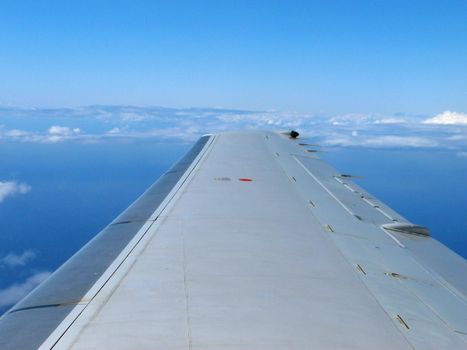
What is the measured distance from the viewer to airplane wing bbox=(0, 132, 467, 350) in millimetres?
3611

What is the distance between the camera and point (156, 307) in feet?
13.1

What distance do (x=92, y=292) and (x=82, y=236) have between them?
19961cm

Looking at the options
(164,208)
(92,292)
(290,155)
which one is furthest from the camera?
(290,155)

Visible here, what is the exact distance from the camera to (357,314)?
4188mm

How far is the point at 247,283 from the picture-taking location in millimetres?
4672

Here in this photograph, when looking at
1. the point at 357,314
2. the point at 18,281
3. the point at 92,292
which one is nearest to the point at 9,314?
the point at 92,292

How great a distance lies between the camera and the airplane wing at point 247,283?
142 inches

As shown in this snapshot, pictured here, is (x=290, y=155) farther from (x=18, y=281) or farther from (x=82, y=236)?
(x=82, y=236)

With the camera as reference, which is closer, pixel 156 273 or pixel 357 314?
pixel 357 314

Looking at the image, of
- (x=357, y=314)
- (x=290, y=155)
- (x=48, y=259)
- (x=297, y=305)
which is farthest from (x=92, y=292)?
(x=48, y=259)

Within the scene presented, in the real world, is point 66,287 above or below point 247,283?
below

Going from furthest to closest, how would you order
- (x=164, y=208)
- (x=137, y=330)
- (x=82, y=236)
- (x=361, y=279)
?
(x=82, y=236)
(x=164, y=208)
(x=361, y=279)
(x=137, y=330)

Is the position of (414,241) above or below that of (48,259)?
above

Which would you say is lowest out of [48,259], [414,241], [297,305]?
[48,259]
